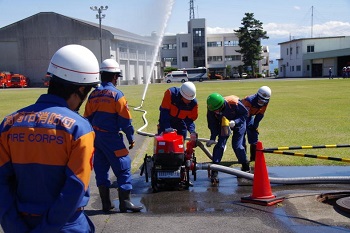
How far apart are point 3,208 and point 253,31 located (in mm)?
90989

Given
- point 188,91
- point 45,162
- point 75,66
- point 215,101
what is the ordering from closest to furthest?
point 45,162 < point 75,66 < point 215,101 < point 188,91

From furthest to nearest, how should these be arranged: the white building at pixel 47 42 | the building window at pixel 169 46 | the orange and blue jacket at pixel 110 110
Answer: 1. the building window at pixel 169 46
2. the white building at pixel 47 42
3. the orange and blue jacket at pixel 110 110

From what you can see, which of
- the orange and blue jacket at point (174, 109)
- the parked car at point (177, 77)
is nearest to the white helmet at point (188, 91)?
the orange and blue jacket at point (174, 109)

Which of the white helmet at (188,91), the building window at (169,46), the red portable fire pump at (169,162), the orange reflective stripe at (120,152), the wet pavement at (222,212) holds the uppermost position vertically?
the building window at (169,46)

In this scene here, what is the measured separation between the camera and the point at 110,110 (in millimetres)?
5703

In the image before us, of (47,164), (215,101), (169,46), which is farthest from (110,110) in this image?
(169,46)

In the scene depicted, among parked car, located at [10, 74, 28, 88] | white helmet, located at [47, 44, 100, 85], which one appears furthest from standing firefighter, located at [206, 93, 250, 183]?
parked car, located at [10, 74, 28, 88]

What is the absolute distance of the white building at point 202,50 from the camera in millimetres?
99312

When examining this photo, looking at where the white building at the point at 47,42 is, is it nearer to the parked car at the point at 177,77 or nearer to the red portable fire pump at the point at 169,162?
the parked car at the point at 177,77

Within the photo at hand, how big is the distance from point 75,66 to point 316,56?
79488 millimetres

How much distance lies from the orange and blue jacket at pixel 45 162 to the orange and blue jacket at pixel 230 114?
5.28m

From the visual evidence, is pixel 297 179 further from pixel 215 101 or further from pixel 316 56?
pixel 316 56

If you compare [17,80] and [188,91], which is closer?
[188,91]

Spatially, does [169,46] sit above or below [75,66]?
above
